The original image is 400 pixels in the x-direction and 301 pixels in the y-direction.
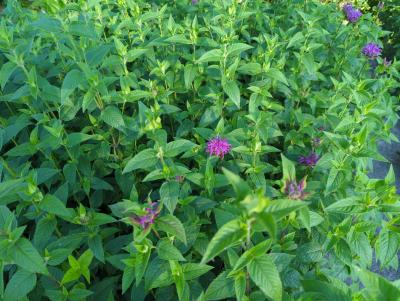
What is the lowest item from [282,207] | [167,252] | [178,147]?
[167,252]

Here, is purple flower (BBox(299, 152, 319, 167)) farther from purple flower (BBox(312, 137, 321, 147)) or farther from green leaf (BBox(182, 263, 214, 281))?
green leaf (BBox(182, 263, 214, 281))

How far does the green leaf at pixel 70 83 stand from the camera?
175 centimetres

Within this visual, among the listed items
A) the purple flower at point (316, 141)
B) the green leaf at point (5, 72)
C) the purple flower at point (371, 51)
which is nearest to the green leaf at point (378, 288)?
the purple flower at point (316, 141)

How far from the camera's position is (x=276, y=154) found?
263 centimetres

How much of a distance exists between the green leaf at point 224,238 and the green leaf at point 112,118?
122 centimetres

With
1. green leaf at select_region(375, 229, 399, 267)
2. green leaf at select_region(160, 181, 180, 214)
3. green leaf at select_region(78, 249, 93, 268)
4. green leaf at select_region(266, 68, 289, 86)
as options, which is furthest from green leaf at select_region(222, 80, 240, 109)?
green leaf at select_region(78, 249, 93, 268)

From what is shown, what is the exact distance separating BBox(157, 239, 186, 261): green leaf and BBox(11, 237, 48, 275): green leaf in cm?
44

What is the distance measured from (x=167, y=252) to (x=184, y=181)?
58cm

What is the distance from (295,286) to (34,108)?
6.40 feet

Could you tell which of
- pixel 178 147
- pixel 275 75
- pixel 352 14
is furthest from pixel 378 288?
pixel 352 14

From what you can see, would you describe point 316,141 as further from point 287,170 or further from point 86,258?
point 86,258

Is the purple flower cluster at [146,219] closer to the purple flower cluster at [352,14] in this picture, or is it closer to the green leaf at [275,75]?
the green leaf at [275,75]

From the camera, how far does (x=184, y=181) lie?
6.25ft

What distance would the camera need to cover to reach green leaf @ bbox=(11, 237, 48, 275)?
4.01 feet
